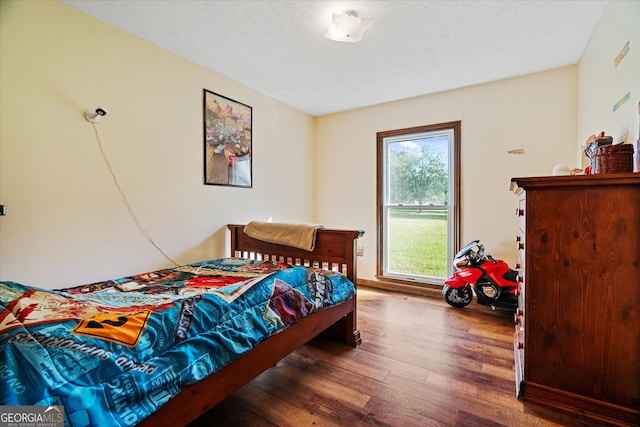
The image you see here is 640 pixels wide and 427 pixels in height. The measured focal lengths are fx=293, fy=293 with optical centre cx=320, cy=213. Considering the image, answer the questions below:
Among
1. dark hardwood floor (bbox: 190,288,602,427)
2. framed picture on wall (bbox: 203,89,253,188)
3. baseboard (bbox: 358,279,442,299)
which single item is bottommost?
dark hardwood floor (bbox: 190,288,602,427)

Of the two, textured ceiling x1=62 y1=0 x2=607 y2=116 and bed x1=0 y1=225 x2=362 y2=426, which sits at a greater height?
textured ceiling x1=62 y1=0 x2=607 y2=116

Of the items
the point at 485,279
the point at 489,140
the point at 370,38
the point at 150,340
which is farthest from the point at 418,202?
the point at 150,340

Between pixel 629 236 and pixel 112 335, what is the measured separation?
2099 millimetres

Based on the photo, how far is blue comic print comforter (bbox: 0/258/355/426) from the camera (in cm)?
77

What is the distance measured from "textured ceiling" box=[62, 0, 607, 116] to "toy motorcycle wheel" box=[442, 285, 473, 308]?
2.14 m

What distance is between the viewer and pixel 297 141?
3.91 meters

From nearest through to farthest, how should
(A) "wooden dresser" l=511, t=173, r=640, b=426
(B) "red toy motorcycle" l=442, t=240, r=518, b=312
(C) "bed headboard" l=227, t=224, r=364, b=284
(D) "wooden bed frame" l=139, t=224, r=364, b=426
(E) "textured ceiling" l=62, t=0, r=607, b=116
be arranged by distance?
1. (D) "wooden bed frame" l=139, t=224, r=364, b=426
2. (A) "wooden dresser" l=511, t=173, r=640, b=426
3. (E) "textured ceiling" l=62, t=0, r=607, b=116
4. (C) "bed headboard" l=227, t=224, r=364, b=284
5. (B) "red toy motorcycle" l=442, t=240, r=518, b=312

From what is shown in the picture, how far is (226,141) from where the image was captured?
115 inches

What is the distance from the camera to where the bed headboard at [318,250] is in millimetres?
2150

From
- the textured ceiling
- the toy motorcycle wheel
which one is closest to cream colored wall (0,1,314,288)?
the textured ceiling

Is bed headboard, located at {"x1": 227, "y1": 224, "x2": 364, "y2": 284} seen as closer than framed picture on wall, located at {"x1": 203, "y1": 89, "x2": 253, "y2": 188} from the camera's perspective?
Yes

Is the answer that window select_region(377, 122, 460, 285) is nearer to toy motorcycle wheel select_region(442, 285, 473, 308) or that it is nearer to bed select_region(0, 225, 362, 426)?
toy motorcycle wheel select_region(442, 285, 473, 308)

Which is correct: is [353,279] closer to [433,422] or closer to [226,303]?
[433,422]

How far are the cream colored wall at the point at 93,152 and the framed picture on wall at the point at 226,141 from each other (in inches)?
3.3
